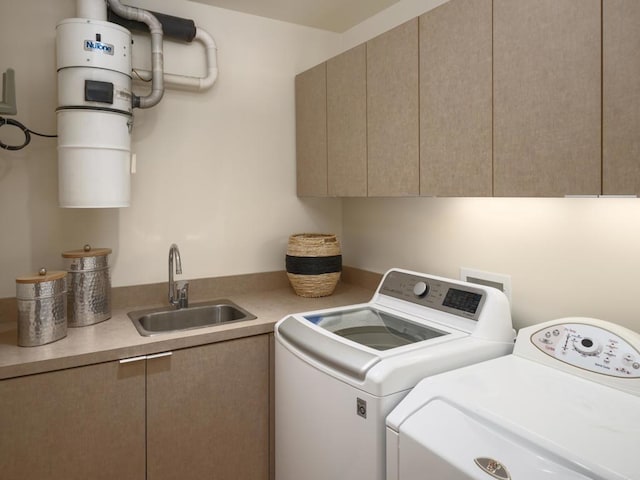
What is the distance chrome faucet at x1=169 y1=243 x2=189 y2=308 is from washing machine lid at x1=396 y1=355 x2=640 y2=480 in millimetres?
1315

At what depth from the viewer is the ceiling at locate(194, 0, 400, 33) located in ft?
7.55

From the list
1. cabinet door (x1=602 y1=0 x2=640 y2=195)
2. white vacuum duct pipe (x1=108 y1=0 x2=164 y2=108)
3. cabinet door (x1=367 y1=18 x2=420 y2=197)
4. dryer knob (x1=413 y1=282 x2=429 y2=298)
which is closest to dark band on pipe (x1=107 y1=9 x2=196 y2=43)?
white vacuum duct pipe (x1=108 y1=0 x2=164 y2=108)

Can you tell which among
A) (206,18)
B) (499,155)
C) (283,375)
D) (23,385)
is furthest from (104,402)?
(206,18)

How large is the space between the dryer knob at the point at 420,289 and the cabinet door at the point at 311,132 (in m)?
0.76

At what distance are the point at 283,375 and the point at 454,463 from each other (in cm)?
85

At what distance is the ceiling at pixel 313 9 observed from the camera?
2.30 meters

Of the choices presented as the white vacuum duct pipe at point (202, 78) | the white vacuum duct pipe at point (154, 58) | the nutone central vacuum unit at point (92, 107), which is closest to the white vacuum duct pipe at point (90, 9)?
the nutone central vacuum unit at point (92, 107)

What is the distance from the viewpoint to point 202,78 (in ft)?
7.45

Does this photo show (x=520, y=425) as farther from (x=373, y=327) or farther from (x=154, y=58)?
(x=154, y=58)

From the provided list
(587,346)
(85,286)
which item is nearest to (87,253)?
(85,286)

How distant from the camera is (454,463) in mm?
993

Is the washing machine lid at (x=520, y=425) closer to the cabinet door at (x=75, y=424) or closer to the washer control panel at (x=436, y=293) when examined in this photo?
the washer control panel at (x=436, y=293)

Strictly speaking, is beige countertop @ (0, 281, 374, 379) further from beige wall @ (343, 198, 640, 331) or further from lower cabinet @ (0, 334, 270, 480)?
beige wall @ (343, 198, 640, 331)

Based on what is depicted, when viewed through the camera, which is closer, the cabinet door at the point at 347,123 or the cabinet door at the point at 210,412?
the cabinet door at the point at 210,412
